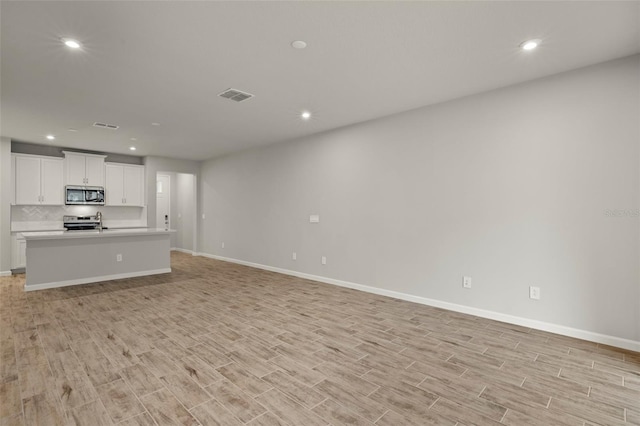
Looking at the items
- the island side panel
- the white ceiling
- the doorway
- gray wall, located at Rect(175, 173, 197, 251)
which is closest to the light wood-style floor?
the island side panel

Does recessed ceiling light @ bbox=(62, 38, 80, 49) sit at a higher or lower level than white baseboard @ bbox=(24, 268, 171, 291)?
higher

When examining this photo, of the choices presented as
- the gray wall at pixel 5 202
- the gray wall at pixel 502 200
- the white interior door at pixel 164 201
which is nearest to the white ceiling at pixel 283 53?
the gray wall at pixel 502 200

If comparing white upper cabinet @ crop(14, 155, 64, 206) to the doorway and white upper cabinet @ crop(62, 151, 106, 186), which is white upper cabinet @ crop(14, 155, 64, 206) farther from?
the doorway

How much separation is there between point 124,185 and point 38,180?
5.32 feet

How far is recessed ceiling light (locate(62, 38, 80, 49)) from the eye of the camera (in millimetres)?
2594

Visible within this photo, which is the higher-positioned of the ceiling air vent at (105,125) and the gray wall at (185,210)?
the ceiling air vent at (105,125)

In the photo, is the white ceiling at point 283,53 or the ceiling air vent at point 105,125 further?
the ceiling air vent at point 105,125

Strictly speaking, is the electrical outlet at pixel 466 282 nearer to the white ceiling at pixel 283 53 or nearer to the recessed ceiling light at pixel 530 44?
the white ceiling at pixel 283 53

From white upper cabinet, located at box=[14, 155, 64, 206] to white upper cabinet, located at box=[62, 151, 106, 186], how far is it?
0.55 ft

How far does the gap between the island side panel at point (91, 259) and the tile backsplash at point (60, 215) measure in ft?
7.18

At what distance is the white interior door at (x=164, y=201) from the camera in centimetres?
1003

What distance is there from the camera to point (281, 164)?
6453 mm

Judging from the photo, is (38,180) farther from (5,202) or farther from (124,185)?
(124,185)

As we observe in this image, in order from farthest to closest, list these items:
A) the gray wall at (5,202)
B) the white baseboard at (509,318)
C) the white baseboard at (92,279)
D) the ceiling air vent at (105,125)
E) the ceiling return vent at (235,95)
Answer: the gray wall at (5,202) → the ceiling air vent at (105,125) → the white baseboard at (92,279) → the ceiling return vent at (235,95) → the white baseboard at (509,318)
